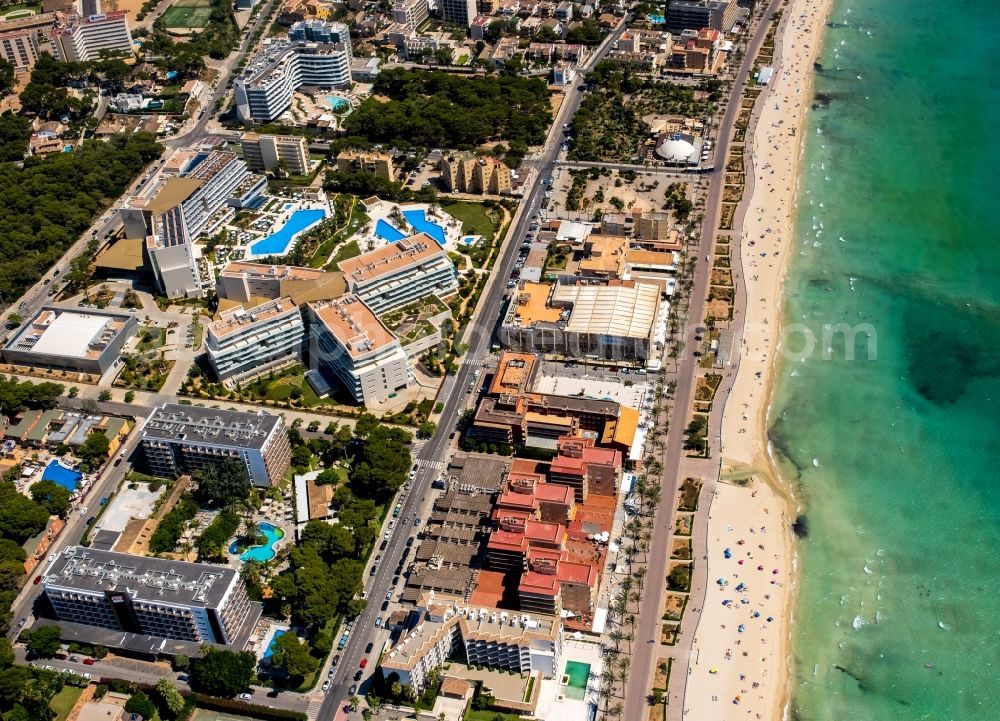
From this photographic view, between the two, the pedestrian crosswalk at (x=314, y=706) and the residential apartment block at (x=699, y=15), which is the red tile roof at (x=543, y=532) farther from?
the residential apartment block at (x=699, y=15)

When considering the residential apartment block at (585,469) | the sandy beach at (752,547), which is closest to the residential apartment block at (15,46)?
the sandy beach at (752,547)

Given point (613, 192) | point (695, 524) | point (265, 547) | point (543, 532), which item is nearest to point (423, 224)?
point (613, 192)

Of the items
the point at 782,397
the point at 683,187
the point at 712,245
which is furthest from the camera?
the point at 683,187

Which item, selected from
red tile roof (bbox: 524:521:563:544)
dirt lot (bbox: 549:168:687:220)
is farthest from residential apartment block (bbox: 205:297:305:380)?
dirt lot (bbox: 549:168:687:220)

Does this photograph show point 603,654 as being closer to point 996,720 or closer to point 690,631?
point 690,631

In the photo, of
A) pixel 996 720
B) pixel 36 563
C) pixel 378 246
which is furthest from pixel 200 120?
pixel 996 720
